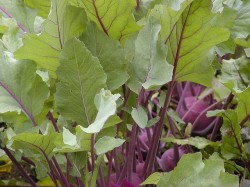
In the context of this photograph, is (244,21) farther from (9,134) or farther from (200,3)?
(9,134)

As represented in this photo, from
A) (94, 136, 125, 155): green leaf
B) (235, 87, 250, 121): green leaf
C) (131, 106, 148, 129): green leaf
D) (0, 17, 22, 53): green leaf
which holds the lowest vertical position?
(235, 87, 250, 121): green leaf

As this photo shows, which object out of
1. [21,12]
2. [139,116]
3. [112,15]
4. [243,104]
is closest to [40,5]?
[21,12]

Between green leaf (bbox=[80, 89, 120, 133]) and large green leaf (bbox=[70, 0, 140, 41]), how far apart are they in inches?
5.7

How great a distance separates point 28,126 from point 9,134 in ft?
0.25

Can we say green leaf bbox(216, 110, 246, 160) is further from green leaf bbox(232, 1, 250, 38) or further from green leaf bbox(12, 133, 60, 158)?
green leaf bbox(12, 133, 60, 158)

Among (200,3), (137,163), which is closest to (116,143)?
(200,3)

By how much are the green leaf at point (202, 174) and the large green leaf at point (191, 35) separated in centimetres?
16

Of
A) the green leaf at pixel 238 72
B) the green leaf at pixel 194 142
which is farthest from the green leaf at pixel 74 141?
the green leaf at pixel 238 72

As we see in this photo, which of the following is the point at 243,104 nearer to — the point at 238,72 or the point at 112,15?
the point at 238,72

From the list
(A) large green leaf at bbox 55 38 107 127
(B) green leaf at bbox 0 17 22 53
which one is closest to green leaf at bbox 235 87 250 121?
(A) large green leaf at bbox 55 38 107 127

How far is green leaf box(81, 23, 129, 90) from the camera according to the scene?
0.67 meters

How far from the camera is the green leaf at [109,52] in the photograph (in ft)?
2.21

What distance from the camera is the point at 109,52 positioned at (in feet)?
2.23

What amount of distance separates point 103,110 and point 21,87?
193 millimetres
